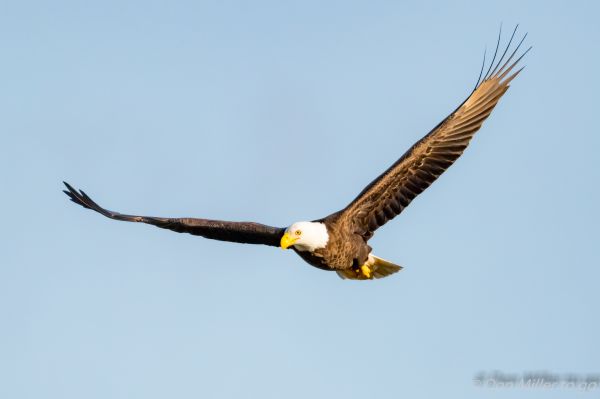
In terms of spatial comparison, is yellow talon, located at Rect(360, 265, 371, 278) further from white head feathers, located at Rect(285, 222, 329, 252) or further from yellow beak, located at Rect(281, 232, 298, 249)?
yellow beak, located at Rect(281, 232, 298, 249)

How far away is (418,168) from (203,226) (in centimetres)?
330

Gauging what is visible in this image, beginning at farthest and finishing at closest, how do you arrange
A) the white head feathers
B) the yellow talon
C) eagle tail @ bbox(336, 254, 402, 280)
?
eagle tail @ bbox(336, 254, 402, 280) → the yellow talon → the white head feathers

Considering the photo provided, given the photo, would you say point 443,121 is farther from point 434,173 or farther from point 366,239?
point 366,239

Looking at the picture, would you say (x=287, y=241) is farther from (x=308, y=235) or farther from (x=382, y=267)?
(x=382, y=267)

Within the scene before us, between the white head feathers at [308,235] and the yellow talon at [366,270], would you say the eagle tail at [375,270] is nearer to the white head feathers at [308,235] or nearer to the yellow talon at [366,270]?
the yellow talon at [366,270]

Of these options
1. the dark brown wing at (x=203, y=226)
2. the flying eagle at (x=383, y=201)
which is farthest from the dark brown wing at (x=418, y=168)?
the dark brown wing at (x=203, y=226)

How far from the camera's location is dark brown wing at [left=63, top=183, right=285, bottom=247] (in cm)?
1455

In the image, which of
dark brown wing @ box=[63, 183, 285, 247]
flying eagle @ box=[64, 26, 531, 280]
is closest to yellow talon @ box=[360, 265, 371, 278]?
flying eagle @ box=[64, 26, 531, 280]

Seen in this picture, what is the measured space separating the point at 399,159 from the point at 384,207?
75 centimetres

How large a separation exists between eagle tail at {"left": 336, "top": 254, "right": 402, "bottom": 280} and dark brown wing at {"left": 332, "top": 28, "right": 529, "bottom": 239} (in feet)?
1.97

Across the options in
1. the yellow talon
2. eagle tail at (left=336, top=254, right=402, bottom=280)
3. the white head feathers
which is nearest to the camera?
the white head feathers

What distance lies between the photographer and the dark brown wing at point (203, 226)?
1455 cm

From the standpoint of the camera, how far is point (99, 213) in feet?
49.5

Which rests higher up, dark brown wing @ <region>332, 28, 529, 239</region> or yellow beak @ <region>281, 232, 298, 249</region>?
dark brown wing @ <region>332, 28, 529, 239</region>
